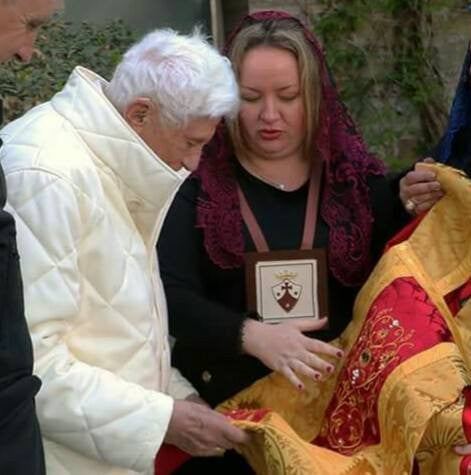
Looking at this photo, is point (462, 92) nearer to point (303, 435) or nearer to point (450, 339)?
point (450, 339)

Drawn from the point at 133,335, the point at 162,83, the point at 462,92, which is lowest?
the point at 133,335

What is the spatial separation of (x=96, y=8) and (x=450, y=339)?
369 centimetres

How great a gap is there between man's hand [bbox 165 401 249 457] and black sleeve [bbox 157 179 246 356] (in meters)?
0.25

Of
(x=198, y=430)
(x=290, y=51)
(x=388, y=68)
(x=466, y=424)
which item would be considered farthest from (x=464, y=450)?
(x=388, y=68)

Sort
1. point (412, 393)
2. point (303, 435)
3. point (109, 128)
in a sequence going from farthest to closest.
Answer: point (303, 435) < point (412, 393) < point (109, 128)

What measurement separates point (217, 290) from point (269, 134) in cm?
37

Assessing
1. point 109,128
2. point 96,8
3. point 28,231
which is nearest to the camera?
point 28,231

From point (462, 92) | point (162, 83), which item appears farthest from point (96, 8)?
point (162, 83)

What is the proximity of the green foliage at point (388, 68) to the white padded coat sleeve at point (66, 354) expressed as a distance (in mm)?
3696

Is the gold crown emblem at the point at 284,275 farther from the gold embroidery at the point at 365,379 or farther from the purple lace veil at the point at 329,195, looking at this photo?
the gold embroidery at the point at 365,379

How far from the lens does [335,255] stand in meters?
2.70

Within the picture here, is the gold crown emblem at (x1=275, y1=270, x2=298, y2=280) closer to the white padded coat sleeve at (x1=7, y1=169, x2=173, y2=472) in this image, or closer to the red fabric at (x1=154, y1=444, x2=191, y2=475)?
the red fabric at (x1=154, y1=444, x2=191, y2=475)

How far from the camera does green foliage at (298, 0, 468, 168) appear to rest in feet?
18.8

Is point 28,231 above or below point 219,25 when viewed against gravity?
above
